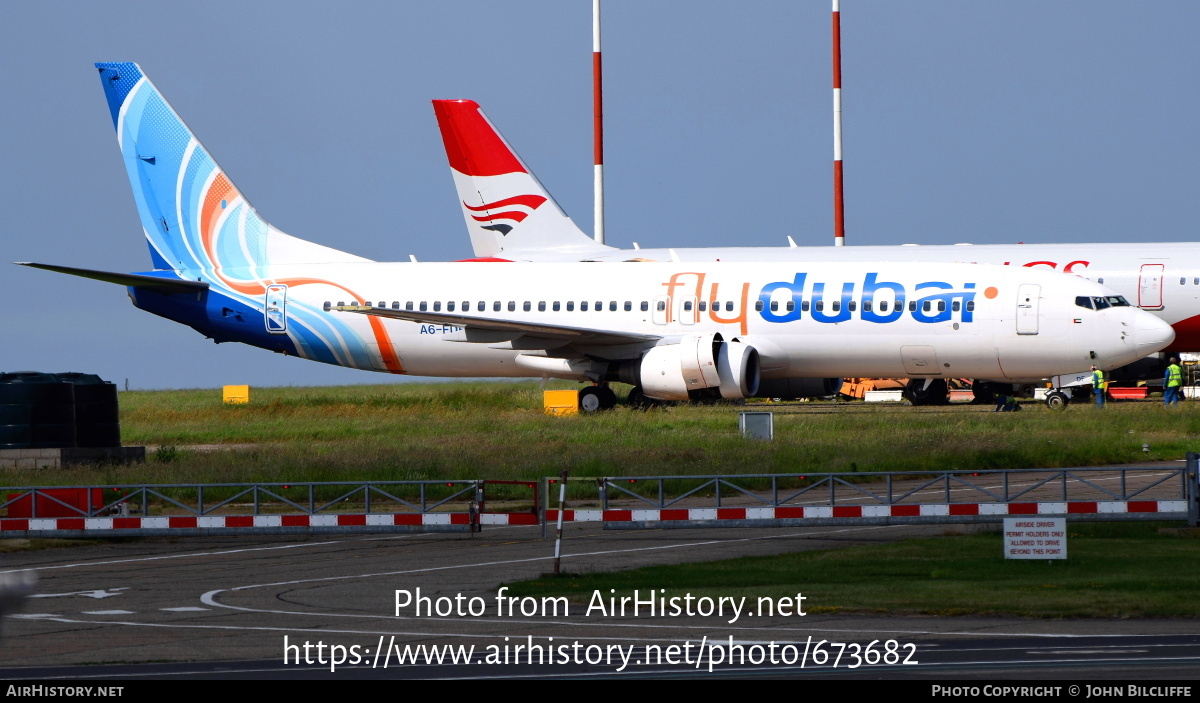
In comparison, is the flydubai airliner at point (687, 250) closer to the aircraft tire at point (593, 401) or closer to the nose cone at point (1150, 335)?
the nose cone at point (1150, 335)

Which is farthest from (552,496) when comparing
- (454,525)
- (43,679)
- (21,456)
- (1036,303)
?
(1036,303)

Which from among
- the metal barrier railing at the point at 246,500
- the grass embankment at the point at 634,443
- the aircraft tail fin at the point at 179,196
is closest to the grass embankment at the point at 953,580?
the metal barrier railing at the point at 246,500

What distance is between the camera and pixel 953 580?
1469 centimetres

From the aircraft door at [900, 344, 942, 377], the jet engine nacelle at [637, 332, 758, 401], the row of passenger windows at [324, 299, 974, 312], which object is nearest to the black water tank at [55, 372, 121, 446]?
the row of passenger windows at [324, 299, 974, 312]

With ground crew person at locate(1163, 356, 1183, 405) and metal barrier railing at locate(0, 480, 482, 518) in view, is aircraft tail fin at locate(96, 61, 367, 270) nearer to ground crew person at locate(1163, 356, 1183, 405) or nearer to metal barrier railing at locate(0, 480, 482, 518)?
metal barrier railing at locate(0, 480, 482, 518)

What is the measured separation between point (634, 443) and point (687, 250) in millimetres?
18519

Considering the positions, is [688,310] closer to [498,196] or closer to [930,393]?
[930,393]

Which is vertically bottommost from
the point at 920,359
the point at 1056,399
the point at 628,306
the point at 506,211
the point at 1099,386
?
the point at 1056,399

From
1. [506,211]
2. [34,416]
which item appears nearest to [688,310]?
[506,211]

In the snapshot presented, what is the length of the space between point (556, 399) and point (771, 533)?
2369cm

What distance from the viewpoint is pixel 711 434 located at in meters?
30.7

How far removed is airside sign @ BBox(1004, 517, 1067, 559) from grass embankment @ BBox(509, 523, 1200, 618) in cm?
12

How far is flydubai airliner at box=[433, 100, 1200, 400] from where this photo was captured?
40.7 meters
